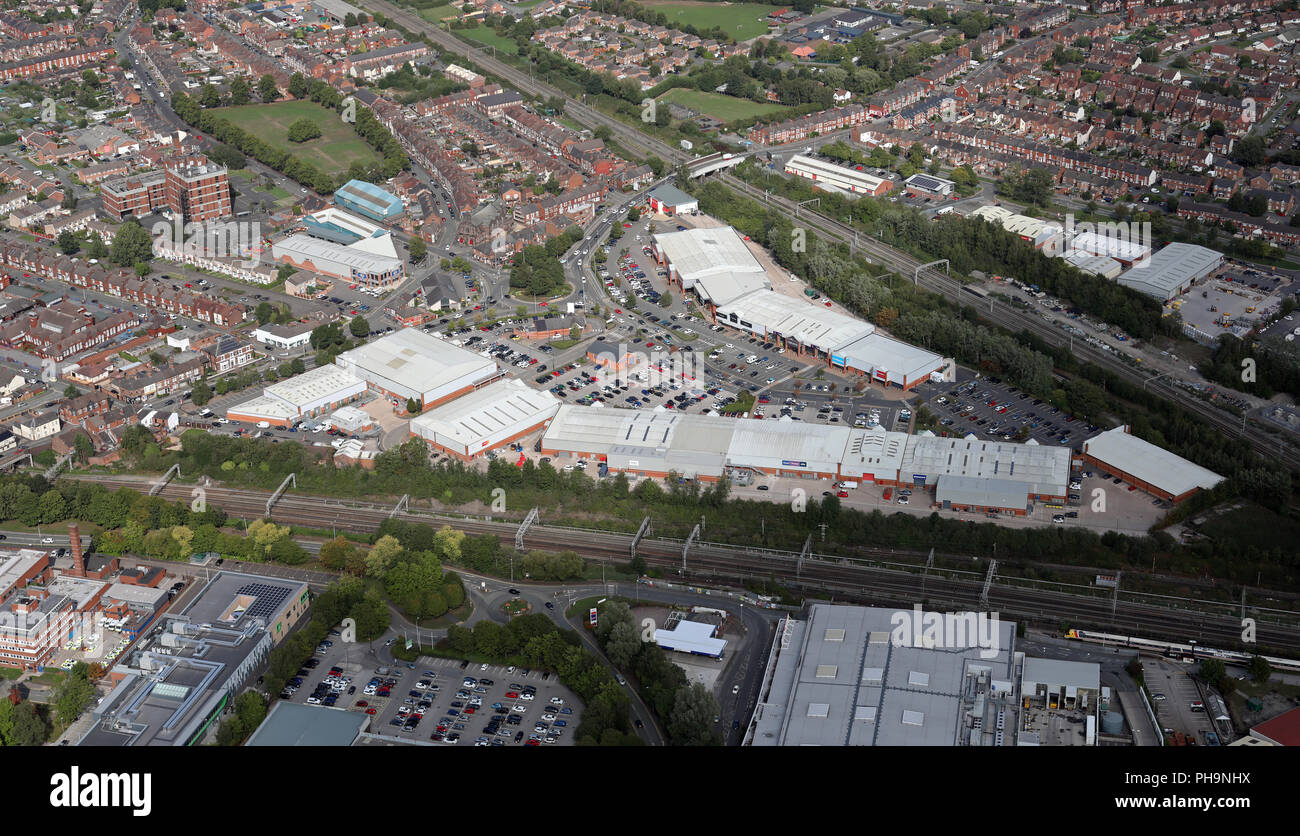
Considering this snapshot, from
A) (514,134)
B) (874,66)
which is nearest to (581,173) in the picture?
(514,134)

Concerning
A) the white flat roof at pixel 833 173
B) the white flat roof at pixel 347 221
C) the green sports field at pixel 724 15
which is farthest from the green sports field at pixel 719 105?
the white flat roof at pixel 347 221

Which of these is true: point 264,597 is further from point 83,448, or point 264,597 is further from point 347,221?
point 347,221

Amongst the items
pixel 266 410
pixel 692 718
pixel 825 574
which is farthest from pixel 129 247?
pixel 692 718

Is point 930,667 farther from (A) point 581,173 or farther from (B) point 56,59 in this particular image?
(B) point 56,59

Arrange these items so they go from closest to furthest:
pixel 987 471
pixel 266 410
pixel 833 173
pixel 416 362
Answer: pixel 987 471
pixel 266 410
pixel 416 362
pixel 833 173

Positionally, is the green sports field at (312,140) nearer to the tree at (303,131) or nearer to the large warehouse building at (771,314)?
the tree at (303,131)

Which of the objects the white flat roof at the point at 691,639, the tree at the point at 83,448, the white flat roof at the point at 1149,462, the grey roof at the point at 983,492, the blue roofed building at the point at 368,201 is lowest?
the tree at the point at 83,448

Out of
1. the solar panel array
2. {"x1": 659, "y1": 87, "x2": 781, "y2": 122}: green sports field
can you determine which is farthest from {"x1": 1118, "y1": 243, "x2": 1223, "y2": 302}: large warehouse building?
the solar panel array
